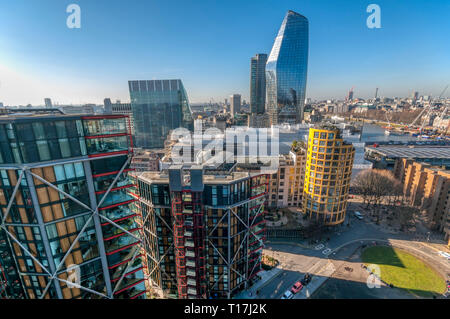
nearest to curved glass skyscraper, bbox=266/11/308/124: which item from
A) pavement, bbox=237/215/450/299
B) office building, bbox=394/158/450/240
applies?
office building, bbox=394/158/450/240

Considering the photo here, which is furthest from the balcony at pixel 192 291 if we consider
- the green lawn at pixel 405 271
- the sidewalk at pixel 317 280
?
the green lawn at pixel 405 271

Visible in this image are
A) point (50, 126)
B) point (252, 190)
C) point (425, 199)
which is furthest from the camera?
point (425, 199)

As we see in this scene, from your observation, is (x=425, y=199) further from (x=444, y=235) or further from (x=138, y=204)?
(x=138, y=204)

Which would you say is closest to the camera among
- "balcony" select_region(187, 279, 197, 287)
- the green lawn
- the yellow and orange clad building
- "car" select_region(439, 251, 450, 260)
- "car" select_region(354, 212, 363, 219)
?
"balcony" select_region(187, 279, 197, 287)

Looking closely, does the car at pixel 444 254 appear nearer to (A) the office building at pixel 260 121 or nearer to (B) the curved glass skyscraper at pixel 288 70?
(B) the curved glass skyscraper at pixel 288 70

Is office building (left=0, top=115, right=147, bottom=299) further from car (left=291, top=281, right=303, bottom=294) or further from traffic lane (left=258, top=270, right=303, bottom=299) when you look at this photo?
car (left=291, top=281, right=303, bottom=294)
